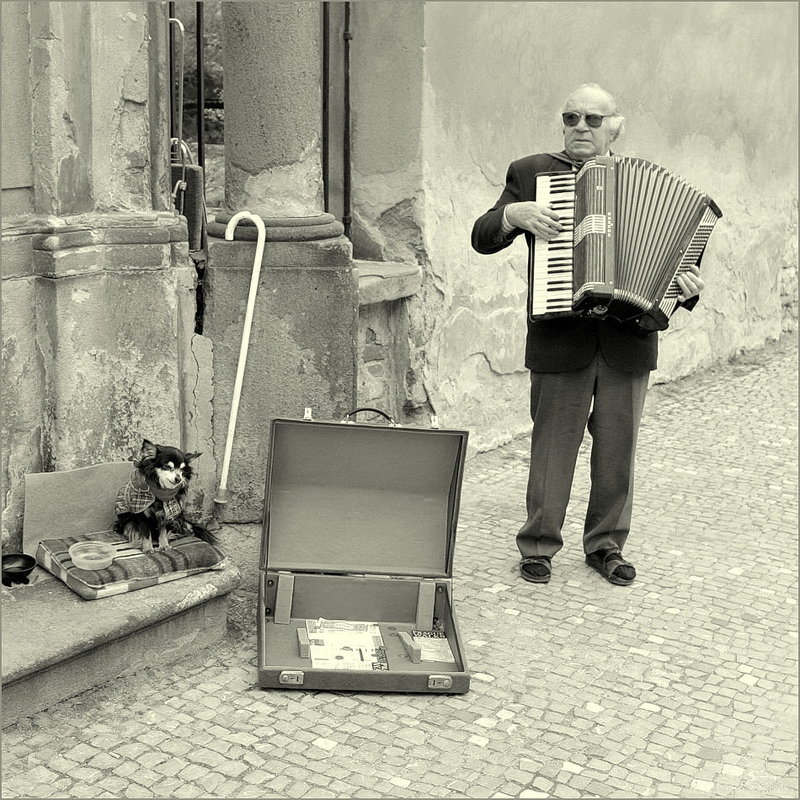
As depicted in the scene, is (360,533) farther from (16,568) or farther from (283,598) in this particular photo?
(16,568)

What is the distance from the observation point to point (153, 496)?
3.90m

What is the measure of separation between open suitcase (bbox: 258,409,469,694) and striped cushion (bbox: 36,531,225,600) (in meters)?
0.22

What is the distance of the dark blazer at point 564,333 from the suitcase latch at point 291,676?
1.51m

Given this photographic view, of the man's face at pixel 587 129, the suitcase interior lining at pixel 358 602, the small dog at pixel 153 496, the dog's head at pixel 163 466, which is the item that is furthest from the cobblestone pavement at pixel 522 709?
the man's face at pixel 587 129

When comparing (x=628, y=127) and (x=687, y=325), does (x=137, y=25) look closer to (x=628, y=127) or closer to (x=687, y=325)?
(x=628, y=127)

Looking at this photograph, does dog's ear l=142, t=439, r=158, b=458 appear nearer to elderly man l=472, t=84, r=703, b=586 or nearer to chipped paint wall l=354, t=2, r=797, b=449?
elderly man l=472, t=84, r=703, b=586

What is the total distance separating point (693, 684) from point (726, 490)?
2.10 meters

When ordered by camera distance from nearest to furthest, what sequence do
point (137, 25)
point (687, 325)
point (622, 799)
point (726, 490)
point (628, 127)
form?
point (622, 799), point (137, 25), point (726, 490), point (628, 127), point (687, 325)

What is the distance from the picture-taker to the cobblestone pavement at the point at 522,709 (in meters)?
3.13

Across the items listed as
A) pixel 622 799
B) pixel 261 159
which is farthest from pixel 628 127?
pixel 622 799

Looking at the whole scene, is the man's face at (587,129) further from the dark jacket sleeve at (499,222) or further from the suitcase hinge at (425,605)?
the suitcase hinge at (425,605)

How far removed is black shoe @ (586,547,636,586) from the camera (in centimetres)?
454

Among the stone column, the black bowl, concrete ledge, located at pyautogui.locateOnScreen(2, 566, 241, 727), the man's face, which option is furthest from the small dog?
the man's face

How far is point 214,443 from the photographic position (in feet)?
15.6
